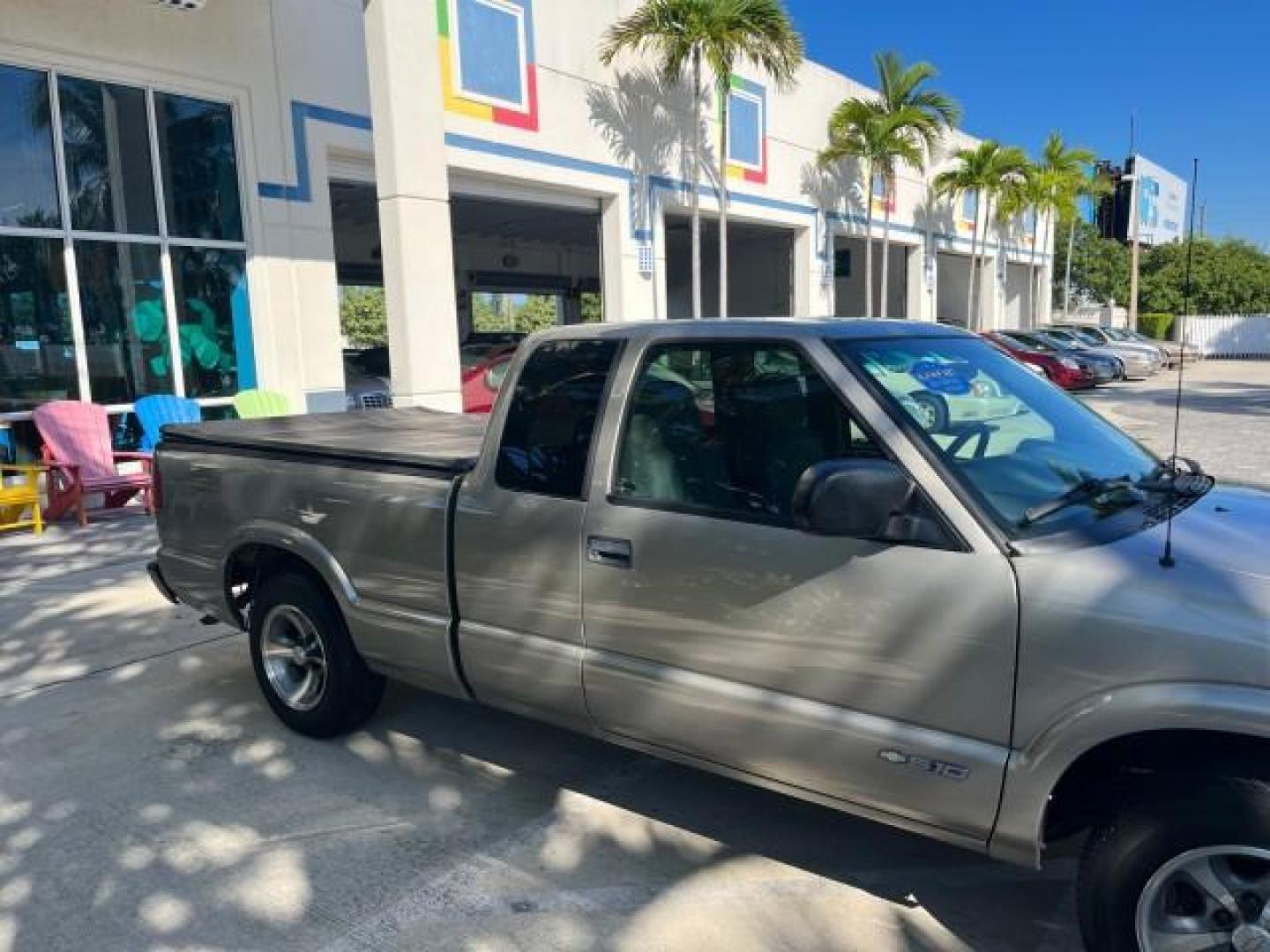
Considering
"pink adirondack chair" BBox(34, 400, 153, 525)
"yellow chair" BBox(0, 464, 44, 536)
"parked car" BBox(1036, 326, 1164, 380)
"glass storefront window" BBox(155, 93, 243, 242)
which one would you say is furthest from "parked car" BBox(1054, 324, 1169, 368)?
"yellow chair" BBox(0, 464, 44, 536)

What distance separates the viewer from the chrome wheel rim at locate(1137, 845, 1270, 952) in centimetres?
225

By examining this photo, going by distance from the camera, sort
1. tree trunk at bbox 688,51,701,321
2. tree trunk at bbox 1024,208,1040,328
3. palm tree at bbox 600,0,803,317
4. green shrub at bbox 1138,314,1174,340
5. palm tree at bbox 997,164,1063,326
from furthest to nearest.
A: green shrub at bbox 1138,314,1174,340 → tree trunk at bbox 1024,208,1040,328 → palm tree at bbox 997,164,1063,326 → tree trunk at bbox 688,51,701,321 → palm tree at bbox 600,0,803,317

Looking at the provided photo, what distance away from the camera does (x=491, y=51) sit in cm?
1430

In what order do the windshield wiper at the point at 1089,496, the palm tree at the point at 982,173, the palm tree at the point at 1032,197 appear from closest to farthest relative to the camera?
the windshield wiper at the point at 1089,496, the palm tree at the point at 982,173, the palm tree at the point at 1032,197

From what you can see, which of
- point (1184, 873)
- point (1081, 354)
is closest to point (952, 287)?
point (1081, 354)

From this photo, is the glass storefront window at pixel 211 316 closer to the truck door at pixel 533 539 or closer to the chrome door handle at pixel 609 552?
the truck door at pixel 533 539

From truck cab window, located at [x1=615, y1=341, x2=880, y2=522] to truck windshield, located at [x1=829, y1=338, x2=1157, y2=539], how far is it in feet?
0.63

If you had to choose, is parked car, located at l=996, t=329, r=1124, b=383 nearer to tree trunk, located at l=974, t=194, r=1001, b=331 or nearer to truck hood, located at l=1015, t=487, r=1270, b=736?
tree trunk, located at l=974, t=194, r=1001, b=331

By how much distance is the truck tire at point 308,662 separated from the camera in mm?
4152

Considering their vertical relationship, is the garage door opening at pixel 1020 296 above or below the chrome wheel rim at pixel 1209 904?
above

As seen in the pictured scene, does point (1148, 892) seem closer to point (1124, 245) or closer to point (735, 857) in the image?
point (735, 857)

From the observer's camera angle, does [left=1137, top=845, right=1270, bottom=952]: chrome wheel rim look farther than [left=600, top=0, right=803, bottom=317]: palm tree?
No

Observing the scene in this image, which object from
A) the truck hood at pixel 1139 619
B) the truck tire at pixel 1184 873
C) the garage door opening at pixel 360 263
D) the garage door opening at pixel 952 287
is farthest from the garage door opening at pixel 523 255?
the truck tire at pixel 1184 873

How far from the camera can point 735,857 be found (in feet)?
10.9
